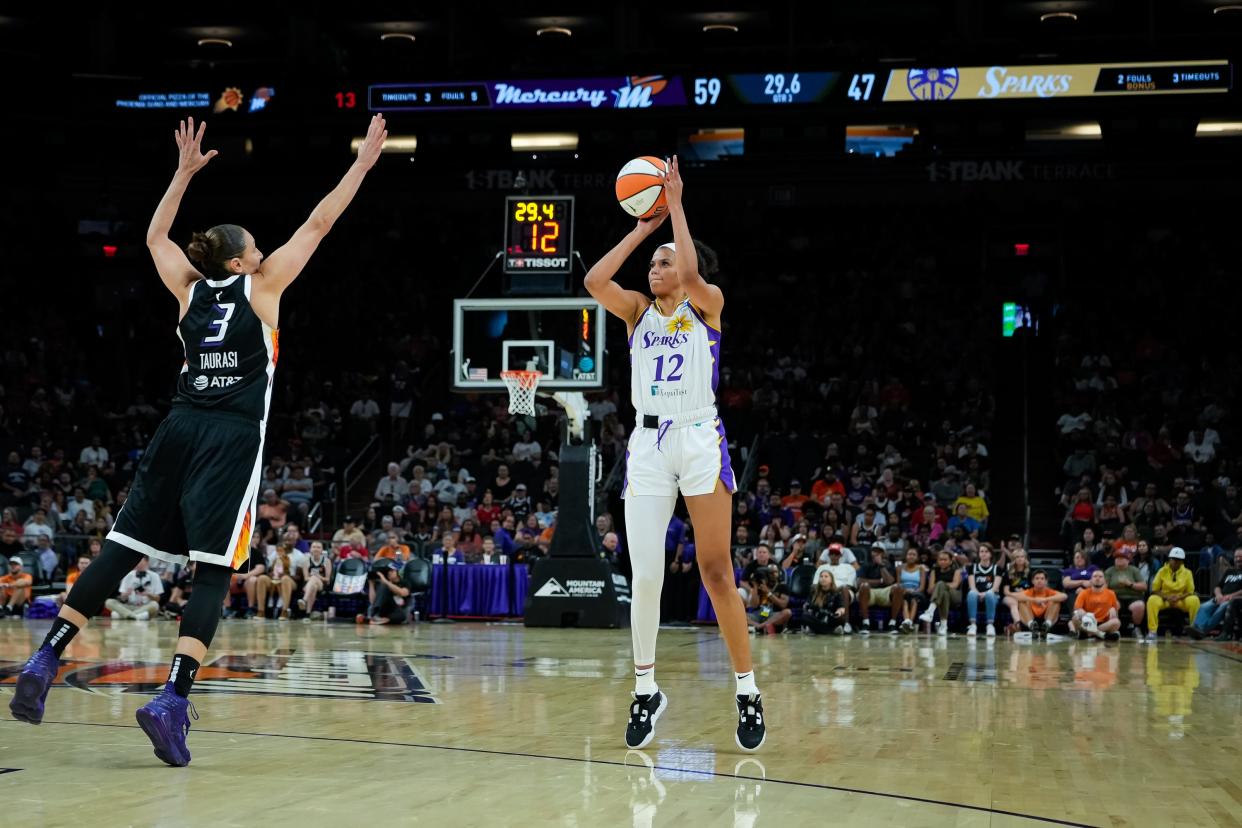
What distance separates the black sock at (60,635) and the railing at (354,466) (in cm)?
1850

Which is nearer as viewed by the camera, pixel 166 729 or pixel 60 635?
pixel 166 729

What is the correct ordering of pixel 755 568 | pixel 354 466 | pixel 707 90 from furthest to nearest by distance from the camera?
pixel 707 90 → pixel 354 466 → pixel 755 568

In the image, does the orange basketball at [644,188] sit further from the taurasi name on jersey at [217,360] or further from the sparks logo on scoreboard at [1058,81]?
the sparks logo on scoreboard at [1058,81]

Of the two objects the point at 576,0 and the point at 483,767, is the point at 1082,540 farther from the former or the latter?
the point at 576,0

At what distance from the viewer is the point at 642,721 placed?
18.8 feet

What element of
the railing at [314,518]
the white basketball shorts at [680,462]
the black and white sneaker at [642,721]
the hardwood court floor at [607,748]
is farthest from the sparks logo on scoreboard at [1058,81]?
the black and white sneaker at [642,721]

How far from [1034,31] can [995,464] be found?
12.7m

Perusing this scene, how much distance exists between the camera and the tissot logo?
302 inches

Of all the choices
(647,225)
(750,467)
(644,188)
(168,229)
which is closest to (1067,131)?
(750,467)

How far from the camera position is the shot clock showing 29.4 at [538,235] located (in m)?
17.4

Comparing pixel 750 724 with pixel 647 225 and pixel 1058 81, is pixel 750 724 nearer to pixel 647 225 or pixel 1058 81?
pixel 647 225

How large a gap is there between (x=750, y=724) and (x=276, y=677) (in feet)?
13.4

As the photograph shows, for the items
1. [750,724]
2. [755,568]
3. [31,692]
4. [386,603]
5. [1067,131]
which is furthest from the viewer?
[1067,131]

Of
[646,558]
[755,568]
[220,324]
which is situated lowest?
[755,568]
